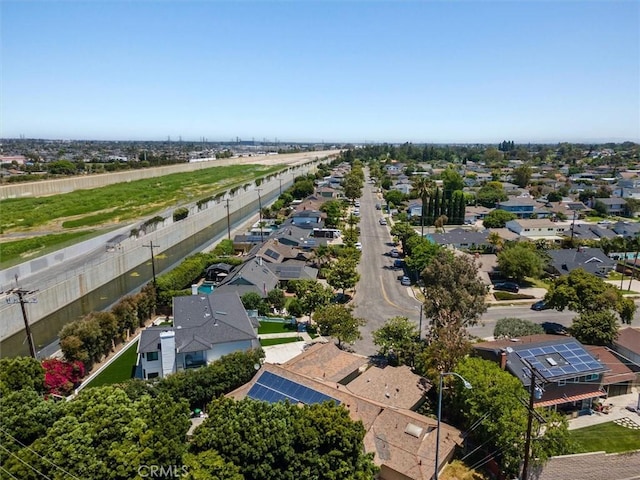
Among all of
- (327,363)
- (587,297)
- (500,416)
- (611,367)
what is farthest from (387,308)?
(500,416)

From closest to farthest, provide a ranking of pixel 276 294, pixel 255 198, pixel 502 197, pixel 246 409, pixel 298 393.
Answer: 1. pixel 246 409
2. pixel 298 393
3. pixel 276 294
4. pixel 502 197
5. pixel 255 198

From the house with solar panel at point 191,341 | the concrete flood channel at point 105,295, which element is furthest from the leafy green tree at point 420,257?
the concrete flood channel at point 105,295

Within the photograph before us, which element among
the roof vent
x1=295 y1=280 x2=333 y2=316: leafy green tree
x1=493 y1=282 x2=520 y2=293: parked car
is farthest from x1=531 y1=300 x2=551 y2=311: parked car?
the roof vent

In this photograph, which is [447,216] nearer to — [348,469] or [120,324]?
[120,324]

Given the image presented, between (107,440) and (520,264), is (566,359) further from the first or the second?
(107,440)

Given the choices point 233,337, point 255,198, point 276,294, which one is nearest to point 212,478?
point 233,337

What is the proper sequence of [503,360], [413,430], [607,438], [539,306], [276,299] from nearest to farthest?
[413,430] < [607,438] < [503,360] < [276,299] < [539,306]
